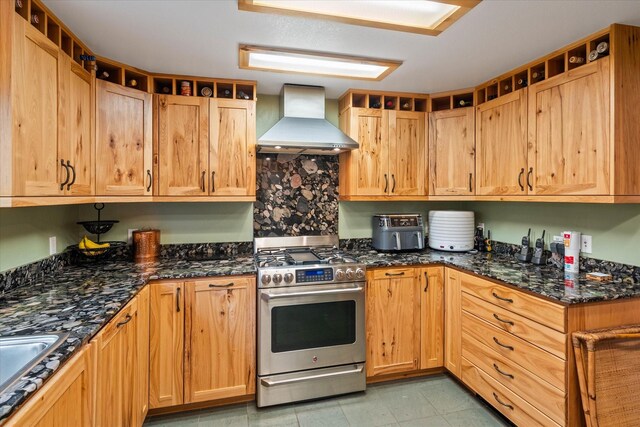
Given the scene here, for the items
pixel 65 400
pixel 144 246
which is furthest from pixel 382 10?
pixel 144 246

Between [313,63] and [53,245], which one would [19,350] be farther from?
[313,63]

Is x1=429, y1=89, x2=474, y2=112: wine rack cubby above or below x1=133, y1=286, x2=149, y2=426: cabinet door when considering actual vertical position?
above

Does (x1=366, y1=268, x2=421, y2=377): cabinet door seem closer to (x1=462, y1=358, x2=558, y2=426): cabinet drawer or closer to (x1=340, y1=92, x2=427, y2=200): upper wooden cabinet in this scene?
(x1=462, y1=358, x2=558, y2=426): cabinet drawer

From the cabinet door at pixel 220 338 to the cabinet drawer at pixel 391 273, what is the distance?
92cm

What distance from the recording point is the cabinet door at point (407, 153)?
2982 millimetres

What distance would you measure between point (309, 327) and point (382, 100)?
201 centimetres

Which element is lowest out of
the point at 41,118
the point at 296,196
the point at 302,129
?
the point at 296,196

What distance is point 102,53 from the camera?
219 cm

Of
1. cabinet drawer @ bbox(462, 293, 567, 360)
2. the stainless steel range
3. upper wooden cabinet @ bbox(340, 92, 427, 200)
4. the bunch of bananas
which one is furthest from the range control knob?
the bunch of bananas

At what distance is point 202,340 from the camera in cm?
229

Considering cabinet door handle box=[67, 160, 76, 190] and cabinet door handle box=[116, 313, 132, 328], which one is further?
cabinet door handle box=[67, 160, 76, 190]

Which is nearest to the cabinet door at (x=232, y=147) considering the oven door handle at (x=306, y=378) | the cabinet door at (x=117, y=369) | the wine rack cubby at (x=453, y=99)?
the cabinet door at (x=117, y=369)

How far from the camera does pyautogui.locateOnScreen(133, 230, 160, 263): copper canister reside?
2.61m

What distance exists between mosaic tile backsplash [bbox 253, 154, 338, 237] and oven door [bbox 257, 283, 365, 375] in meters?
0.83
